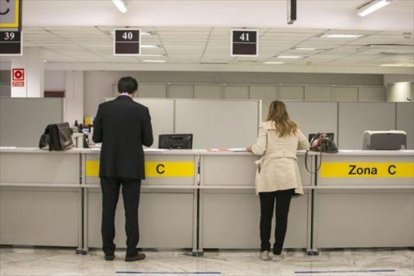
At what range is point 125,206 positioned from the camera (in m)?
4.68

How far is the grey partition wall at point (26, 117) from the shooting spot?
355 inches

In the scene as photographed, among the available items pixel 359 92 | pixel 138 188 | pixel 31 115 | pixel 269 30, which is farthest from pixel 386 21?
pixel 359 92

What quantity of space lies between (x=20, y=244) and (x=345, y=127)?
6.07m

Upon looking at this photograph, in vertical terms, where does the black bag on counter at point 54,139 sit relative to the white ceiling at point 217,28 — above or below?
below

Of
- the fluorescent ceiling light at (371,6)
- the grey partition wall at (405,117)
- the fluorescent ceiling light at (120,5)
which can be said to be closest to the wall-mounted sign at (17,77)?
the fluorescent ceiling light at (120,5)

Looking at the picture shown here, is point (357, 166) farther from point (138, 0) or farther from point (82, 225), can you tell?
A: point (138, 0)

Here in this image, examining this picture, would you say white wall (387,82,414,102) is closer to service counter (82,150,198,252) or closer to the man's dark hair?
service counter (82,150,198,252)

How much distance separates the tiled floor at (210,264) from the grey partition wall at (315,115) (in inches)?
165

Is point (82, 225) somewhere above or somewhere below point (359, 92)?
below

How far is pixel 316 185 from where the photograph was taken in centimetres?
502

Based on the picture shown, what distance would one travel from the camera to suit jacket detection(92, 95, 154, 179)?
4570mm

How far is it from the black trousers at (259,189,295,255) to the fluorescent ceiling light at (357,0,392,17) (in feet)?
11.3

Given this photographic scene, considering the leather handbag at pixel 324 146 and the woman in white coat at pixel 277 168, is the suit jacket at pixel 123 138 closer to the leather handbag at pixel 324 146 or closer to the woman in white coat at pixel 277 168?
the woman in white coat at pixel 277 168

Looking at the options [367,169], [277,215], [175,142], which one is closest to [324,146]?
[367,169]
